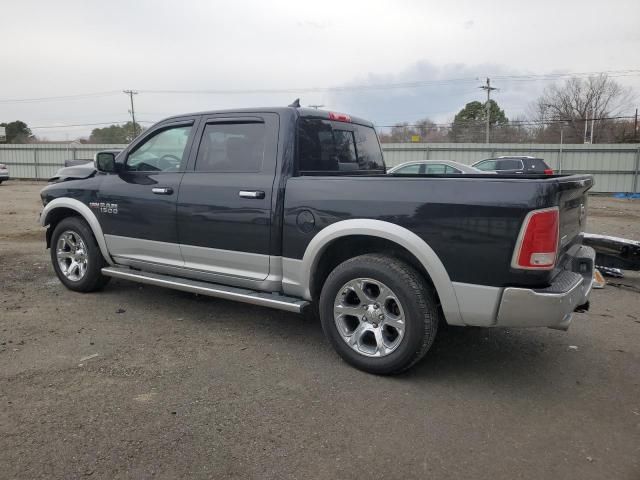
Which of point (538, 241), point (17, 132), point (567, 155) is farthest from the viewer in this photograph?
point (17, 132)

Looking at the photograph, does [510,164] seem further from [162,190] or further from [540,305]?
[540,305]

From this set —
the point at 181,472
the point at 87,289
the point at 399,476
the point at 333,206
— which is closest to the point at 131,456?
the point at 181,472

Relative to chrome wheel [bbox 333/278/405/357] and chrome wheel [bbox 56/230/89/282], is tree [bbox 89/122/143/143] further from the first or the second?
chrome wheel [bbox 333/278/405/357]

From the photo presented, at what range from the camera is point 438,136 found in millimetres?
40750

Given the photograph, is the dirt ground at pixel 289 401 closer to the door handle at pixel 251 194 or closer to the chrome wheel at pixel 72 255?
the chrome wheel at pixel 72 255

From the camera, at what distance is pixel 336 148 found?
183 inches

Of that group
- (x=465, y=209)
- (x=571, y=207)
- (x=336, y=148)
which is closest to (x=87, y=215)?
(x=336, y=148)

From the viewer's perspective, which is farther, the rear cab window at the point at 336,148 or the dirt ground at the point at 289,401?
the rear cab window at the point at 336,148

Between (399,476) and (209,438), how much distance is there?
1068mm

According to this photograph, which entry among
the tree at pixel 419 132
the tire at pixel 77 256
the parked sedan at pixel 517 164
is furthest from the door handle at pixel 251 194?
the tree at pixel 419 132

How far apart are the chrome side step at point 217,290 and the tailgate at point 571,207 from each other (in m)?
1.94

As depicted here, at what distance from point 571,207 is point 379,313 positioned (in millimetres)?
1519

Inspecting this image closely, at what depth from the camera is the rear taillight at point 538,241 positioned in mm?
3010

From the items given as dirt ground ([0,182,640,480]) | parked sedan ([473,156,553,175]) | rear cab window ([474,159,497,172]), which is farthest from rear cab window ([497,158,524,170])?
dirt ground ([0,182,640,480])
